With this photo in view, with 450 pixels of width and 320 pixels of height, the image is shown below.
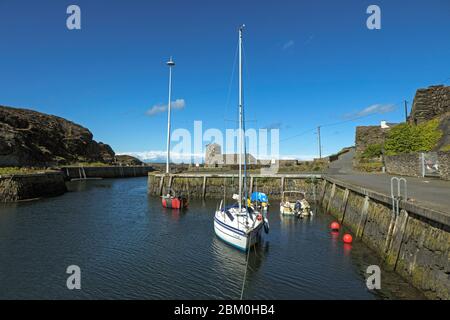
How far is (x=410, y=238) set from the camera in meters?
12.7

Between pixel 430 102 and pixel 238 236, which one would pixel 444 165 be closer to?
pixel 238 236

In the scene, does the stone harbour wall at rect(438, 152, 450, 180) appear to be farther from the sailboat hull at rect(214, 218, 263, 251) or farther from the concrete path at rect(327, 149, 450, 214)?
the sailboat hull at rect(214, 218, 263, 251)

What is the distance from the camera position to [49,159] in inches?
3752

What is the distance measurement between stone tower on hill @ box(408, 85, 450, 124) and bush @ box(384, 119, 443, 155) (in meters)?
6.10

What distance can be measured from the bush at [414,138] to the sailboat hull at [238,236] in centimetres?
2768

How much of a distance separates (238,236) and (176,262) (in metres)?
3.82

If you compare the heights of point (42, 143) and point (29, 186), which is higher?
point (42, 143)

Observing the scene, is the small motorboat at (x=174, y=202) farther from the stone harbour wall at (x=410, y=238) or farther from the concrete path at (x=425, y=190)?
the stone harbour wall at (x=410, y=238)

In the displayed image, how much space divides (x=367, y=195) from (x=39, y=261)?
19.9 meters

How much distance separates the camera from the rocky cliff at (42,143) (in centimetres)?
7678

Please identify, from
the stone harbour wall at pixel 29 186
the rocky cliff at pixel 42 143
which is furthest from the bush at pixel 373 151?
the rocky cliff at pixel 42 143

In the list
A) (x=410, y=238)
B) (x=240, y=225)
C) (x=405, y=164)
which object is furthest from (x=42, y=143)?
(x=410, y=238)
